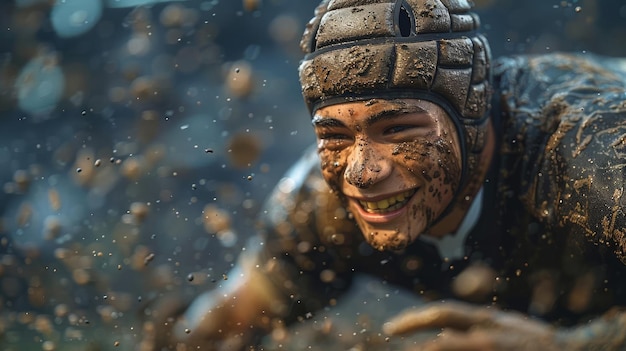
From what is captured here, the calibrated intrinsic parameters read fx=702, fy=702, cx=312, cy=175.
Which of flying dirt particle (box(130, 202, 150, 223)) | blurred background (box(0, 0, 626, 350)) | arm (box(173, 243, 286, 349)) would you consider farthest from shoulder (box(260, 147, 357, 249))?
flying dirt particle (box(130, 202, 150, 223))

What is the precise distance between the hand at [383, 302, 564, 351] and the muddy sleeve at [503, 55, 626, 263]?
441 millimetres

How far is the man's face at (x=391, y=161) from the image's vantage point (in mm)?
1506

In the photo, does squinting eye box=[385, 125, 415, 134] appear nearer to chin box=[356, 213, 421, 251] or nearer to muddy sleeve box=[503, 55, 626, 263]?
chin box=[356, 213, 421, 251]

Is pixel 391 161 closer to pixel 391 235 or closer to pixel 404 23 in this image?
pixel 391 235

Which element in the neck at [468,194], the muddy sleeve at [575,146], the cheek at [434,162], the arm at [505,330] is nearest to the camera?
the muddy sleeve at [575,146]

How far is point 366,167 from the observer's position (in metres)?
1.50

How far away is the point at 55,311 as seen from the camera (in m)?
3.45

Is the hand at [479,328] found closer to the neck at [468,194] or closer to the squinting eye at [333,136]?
the neck at [468,194]

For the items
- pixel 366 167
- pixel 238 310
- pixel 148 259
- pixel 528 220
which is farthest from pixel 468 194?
pixel 148 259

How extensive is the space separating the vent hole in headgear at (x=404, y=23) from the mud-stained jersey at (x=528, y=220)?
1.12 ft

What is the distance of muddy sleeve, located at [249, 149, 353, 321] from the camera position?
76.6 inches

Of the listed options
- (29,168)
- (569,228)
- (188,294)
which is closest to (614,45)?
(569,228)

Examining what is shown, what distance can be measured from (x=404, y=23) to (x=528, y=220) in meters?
0.57

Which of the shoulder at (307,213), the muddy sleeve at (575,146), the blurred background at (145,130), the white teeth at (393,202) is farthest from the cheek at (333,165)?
the blurred background at (145,130)
